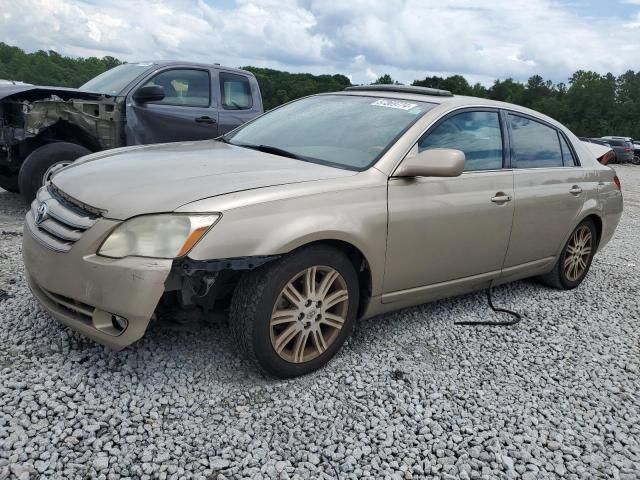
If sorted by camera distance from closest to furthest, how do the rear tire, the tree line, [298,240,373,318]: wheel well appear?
1. [298,240,373,318]: wheel well
2. the rear tire
3. the tree line

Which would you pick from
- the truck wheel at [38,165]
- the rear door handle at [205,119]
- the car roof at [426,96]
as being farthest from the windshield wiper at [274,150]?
the rear door handle at [205,119]

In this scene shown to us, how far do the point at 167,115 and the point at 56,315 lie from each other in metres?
4.52

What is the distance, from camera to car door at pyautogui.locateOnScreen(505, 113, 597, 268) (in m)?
4.04

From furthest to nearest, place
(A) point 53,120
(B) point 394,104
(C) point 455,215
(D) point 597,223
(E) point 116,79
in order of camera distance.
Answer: (E) point 116,79 → (A) point 53,120 → (D) point 597,223 → (B) point 394,104 → (C) point 455,215

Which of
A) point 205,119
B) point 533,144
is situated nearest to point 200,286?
point 533,144

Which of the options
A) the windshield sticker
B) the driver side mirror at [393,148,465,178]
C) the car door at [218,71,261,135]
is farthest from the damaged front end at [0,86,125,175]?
the driver side mirror at [393,148,465,178]

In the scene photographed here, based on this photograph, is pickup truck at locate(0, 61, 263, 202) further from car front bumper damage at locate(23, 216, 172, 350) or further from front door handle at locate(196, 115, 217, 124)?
car front bumper damage at locate(23, 216, 172, 350)

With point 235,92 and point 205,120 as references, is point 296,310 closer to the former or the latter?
point 205,120

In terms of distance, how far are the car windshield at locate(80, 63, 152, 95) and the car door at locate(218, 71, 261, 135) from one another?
1012 millimetres

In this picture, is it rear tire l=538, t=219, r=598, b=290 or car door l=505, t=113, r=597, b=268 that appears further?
rear tire l=538, t=219, r=598, b=290

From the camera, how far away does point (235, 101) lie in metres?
7.55

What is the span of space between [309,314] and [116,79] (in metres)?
5.46

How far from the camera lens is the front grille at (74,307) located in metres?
2.63

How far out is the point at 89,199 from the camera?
2719 mm
